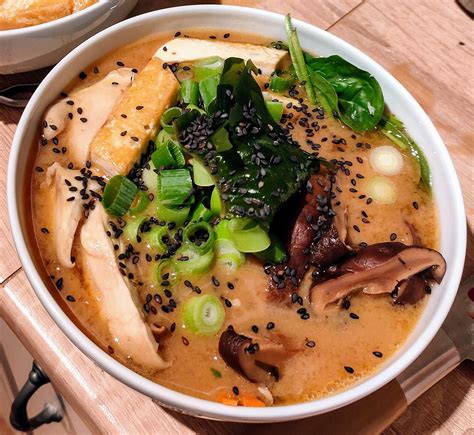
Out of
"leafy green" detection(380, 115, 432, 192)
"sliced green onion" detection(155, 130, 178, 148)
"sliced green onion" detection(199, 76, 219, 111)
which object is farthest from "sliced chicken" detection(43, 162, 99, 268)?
"leafy green" detection(380, 115, 432, 192)

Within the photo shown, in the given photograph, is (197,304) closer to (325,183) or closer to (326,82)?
(325,183)

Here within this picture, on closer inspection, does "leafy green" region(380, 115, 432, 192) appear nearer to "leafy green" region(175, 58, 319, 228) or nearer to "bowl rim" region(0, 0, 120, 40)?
"leafy green" region(175, 58, 319, 228)

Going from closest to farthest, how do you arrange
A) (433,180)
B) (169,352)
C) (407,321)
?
(169,352)
(407,321)
(433,180)

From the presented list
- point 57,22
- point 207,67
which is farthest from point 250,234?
point 57,22

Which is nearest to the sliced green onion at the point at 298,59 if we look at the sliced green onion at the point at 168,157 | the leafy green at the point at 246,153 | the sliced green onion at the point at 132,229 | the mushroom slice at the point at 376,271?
the leafy green at the point at 246,153

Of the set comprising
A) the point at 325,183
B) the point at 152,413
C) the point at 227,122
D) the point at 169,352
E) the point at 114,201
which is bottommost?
the point at 152,413

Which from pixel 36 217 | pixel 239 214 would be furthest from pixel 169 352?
pixel 36 217
